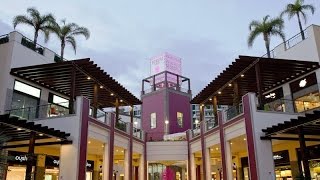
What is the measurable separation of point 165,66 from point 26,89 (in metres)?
21.5

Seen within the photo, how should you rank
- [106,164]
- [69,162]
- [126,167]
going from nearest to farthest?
[69,162] → [106,164] → [126,167]

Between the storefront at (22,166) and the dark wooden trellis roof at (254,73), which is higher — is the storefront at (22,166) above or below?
below

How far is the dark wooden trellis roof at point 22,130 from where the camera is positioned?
577 inches

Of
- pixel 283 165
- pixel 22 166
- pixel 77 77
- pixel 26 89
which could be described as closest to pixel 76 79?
pixel 77 77

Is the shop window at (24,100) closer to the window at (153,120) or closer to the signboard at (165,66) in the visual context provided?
the window at (153,120)

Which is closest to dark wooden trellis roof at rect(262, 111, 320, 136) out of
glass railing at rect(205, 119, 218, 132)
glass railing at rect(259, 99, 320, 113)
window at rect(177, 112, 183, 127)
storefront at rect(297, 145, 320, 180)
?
glass railing at rect(259, 99, 320, 113)

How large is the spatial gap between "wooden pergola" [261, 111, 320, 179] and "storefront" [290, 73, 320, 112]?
204 centimetres

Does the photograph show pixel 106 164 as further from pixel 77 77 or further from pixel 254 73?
pixel 254 73

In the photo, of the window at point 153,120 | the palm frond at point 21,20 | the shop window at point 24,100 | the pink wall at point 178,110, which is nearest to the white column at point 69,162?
the shop window at point 24,100

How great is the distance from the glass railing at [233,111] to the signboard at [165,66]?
1871 cm

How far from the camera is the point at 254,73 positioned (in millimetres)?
22141

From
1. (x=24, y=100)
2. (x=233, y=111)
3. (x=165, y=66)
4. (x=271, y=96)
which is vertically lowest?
(x=233, y=111)

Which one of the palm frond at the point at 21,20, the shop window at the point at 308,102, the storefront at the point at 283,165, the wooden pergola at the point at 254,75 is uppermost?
the palm frond at the point at 21,20

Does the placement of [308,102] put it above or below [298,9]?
below
